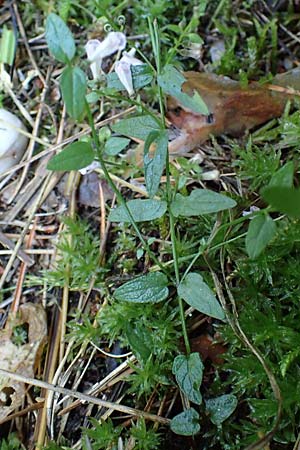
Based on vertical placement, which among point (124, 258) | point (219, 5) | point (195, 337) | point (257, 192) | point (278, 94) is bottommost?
point (195, 337)

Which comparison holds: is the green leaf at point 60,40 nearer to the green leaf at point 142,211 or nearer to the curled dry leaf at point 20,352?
the green leaf at point 142,211

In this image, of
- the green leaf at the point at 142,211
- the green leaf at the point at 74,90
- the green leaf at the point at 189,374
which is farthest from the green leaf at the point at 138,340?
the green leaf at the point at 74,90

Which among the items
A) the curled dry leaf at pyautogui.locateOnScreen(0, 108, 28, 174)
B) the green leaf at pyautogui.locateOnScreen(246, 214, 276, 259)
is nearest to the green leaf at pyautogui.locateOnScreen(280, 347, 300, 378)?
the green leaf at pyautogui.locateOnScreen(246, 214, 276, 259)

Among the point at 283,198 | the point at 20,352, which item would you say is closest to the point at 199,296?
the point at 283,198

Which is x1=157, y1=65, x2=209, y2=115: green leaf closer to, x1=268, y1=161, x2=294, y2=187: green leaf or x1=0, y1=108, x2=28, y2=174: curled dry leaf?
x1=268, y1=161, x2=294, y2=187: green leaf

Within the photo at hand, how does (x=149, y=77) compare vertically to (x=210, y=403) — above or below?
above

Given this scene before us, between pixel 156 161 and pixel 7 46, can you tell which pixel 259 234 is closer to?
pixel 156 161

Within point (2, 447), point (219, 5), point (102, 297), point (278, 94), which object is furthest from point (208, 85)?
point (2, 447)

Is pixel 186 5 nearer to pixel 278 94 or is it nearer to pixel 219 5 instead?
pixel 219 5
